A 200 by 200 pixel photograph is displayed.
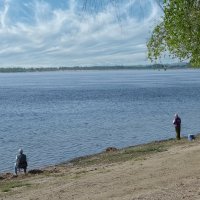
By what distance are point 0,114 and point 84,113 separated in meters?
10.7

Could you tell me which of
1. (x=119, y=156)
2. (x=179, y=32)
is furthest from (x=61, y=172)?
(x=179, y=32)

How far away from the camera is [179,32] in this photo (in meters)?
13.0

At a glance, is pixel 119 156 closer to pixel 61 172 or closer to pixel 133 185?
pixel 61 172

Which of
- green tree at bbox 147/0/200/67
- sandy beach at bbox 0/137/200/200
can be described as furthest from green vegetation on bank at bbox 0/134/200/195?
green tree at bbox 147/0/200/67

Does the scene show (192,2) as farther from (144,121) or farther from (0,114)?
(0,114)

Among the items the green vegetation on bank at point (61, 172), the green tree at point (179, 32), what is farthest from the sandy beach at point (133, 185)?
the green tree at point (179, 32)

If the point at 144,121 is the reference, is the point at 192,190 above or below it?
above

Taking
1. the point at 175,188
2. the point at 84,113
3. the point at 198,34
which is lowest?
the point at 84,113

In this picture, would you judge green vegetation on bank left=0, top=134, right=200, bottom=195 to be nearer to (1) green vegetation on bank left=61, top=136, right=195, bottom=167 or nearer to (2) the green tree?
(1) green vegetation on bank left=61, top=136, right=195, bottom=167

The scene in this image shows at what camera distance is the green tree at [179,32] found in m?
12.5

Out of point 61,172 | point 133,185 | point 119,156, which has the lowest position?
point 119,156

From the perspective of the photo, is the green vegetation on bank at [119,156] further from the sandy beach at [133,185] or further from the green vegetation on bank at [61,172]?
the sandy beach at [133,185]

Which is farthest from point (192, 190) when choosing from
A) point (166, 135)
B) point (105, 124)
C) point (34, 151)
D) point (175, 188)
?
point (105, 124)

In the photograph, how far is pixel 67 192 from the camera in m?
14.4
